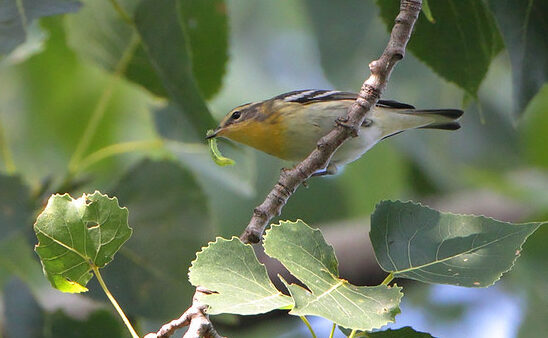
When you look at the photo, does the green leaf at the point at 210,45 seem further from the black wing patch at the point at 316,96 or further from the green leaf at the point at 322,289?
the green leaf at the point at 322,289

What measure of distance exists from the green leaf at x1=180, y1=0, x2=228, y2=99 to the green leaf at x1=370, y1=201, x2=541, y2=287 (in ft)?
4.50

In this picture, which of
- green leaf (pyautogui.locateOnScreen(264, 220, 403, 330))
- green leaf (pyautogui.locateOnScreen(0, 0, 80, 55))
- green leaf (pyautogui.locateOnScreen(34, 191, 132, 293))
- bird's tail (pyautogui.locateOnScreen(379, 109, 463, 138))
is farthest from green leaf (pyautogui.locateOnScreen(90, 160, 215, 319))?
green leaf (pyautogui.locateOnScreen(264, 220, 403, 330))

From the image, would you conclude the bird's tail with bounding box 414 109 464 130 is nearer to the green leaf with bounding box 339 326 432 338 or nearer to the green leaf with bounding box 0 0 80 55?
the green leaf with bounding box 0 0 80 55

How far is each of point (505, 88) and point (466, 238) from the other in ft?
19.5

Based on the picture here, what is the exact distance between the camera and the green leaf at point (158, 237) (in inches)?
124

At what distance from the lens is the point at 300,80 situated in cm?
841

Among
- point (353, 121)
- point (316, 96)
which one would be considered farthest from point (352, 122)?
point (316, 96)

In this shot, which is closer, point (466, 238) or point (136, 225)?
point (466, 238)

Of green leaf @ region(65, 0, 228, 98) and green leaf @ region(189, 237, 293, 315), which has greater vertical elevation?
green leaf @ region(65, 0, 228, 98)

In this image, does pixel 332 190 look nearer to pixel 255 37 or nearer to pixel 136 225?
pixel 136 225

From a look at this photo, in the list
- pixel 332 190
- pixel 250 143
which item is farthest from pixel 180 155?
pixel 332 190

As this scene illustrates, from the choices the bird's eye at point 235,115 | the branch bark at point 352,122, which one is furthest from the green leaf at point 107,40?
the branch bark at point 352,122

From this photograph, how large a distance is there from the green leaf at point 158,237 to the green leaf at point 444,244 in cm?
136

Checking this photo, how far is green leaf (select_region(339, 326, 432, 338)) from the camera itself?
190 cm
